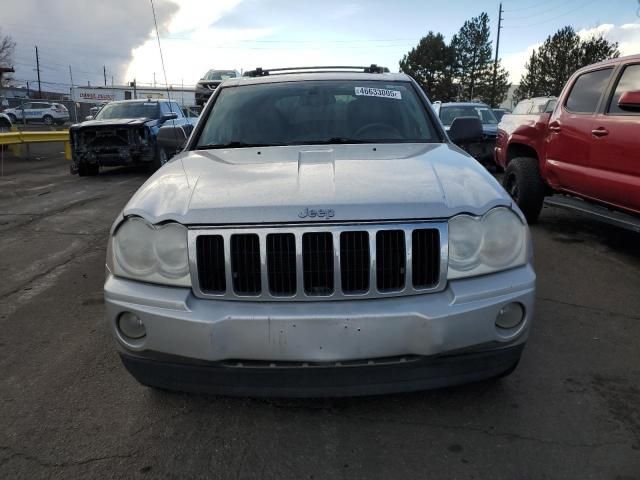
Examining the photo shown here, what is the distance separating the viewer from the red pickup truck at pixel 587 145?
4.83 meters

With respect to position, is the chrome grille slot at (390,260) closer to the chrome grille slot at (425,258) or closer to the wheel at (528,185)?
the chrome grille slot at (425,258)

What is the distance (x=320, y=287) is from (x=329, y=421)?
70 cm

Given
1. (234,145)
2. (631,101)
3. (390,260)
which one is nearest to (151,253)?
(390,260)

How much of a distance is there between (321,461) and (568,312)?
8.18ft

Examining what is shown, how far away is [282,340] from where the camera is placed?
2.19m

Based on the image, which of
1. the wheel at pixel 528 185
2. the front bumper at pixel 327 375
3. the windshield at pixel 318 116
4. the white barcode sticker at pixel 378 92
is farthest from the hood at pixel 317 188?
the wheel at pixel 528 185

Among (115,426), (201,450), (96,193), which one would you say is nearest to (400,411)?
(201,450)

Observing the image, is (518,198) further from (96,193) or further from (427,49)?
(427,49)

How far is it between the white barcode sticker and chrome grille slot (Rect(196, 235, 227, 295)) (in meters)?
2.00

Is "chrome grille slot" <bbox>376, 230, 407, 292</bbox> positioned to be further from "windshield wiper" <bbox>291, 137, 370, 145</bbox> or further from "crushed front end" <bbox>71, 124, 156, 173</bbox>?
"crushed front end" <bbox>71, 124, 156, 173</bbox>

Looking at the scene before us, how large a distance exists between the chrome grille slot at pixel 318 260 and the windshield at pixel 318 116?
1344 millimetres

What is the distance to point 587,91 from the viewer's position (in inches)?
230

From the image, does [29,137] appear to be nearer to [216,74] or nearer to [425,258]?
[216,74]

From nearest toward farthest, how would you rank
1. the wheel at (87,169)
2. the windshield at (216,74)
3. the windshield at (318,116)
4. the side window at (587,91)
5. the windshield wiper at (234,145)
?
1. the windshield wiper at (234,145)
2. the windshield at (318,116)
3. the side window at (587,91)
4. the wheel at (87,169)
5. the windshield at (216,74)
